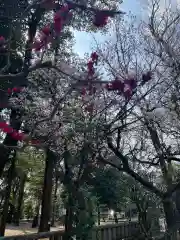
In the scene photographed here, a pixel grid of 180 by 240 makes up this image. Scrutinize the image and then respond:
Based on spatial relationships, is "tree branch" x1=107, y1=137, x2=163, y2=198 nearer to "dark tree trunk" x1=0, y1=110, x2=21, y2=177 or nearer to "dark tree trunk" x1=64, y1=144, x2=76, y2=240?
"dark tree trunk" x1=64, y1=144, x2=76, y2=240

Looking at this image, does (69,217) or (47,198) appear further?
(47,198)

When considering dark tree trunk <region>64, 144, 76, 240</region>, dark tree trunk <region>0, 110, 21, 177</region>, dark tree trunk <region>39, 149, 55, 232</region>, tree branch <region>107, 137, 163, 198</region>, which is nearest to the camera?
dark tree trunk <region>64, 144, 76, 240</region>

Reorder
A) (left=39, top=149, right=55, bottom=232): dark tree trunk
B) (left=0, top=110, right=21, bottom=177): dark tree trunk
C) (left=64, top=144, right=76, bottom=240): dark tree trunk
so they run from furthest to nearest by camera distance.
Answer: (left=39, top=149, right=55, bottom=232): dark tree trunk < (left=0, top=110, right=21, bottom=177): dark tree trunk < (left=64, top=144, right=76, bottom=240): dark tree trunk

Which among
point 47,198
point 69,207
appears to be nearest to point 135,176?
point 69,207

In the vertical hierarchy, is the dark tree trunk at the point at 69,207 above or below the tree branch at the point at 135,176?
below

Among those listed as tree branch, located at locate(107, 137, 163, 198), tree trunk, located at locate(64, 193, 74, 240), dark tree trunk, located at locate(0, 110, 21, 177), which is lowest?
tree trunk, located at locate(64, 193, 74, 240)

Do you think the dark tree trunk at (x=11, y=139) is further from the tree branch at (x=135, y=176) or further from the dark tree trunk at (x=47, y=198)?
the tree branch at (x=135, y=176)

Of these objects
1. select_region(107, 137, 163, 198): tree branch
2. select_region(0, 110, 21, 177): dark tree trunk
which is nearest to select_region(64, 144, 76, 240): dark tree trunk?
select_region(107, 137, 163, 198): tree branch

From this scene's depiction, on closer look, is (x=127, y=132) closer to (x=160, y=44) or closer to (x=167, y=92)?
(x=167, y=92)

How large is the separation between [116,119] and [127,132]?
3.71 feet

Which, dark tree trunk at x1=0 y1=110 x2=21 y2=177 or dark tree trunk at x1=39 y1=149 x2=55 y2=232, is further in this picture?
dark tree trunk at x1=39 y1=149 x2=55 y2=232

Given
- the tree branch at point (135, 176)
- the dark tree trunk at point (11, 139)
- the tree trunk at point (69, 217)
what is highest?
the dark tree trunk at point (11, 139)

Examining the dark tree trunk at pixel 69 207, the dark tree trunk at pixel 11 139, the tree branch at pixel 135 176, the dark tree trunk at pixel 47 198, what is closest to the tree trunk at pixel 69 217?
the dark tree trunk at pixel 69 207

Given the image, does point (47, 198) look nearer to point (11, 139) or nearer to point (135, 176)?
point (11, 139)
